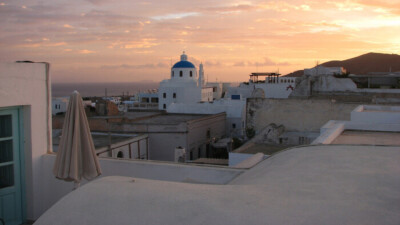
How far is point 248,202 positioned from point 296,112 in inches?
713

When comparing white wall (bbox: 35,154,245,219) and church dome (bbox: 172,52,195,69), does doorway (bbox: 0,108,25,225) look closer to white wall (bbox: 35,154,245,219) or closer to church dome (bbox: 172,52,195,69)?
white wall (bbox: 35,154,245,219)

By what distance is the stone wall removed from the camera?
19.3m

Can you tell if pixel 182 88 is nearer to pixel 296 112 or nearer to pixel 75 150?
pixel 296 112

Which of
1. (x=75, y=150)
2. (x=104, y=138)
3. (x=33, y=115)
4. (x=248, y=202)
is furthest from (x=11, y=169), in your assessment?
(x=104, y=138)

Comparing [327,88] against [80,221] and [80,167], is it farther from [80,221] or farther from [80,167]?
[80,221]

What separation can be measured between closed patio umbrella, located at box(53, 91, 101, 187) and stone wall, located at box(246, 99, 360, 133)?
16.2 meters

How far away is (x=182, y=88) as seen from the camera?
4294cm

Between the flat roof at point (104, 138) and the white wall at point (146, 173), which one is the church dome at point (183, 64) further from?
the white wall at point (146, 173)

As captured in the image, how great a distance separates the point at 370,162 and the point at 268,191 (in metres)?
1.80

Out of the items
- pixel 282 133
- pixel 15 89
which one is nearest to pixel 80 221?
pixel 15 89

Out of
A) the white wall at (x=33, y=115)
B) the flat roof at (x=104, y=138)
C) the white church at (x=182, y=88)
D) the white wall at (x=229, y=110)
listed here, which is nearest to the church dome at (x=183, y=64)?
the white church at (x=182, y=88)

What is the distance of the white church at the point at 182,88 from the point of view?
142ft

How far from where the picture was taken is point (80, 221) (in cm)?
291

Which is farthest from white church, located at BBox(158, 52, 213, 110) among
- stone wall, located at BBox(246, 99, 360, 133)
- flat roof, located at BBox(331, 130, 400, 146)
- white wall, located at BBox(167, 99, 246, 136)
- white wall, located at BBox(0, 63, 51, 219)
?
white wall, located at BBox(0, 63, 51, 219)
